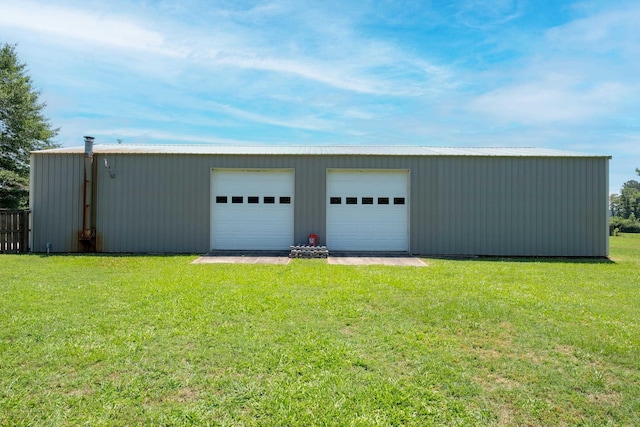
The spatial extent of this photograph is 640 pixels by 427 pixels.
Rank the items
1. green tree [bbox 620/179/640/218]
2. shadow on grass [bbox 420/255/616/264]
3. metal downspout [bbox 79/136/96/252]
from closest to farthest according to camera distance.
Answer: shadow on grass [bbox 420/255/616/264], metal downspout [bbox 79/136/96/252], green tree [bbox 620/179/640/218]

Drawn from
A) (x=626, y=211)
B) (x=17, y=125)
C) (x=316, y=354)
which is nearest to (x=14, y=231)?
(x=316, y=354)

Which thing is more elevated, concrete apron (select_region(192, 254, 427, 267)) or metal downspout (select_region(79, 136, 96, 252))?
metal downspout (select_region(79, 136, 96, 252))

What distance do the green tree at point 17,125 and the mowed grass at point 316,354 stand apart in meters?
17.1

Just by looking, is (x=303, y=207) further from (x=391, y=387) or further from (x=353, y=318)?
(x=391, y=387)

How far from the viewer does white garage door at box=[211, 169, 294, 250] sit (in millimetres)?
10562

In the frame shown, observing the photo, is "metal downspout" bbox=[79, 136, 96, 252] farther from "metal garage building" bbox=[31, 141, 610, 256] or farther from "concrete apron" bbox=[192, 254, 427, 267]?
"concrete apron" bbox=[192, 254, 427, 267]

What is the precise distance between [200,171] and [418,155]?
6.64m

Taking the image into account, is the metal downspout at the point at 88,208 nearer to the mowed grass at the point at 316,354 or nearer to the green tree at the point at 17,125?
the mowed grass at the point at 316,354

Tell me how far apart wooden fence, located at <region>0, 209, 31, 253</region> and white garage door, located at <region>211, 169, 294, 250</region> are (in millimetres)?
5479

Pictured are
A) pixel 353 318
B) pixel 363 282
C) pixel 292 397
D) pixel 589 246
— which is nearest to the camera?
pixel 292 397

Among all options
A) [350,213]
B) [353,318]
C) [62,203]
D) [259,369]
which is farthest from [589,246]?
[62,203]

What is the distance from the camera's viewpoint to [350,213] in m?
10.6

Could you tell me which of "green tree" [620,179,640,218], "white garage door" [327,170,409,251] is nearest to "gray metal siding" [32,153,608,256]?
"white garage door" [327,170,409,251]

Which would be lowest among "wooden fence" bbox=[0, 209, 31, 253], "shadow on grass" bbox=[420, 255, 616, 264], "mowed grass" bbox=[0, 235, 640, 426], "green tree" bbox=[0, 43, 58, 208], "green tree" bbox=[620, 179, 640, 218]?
"mowed grass" bbox=[0, 235, 640, 426]
